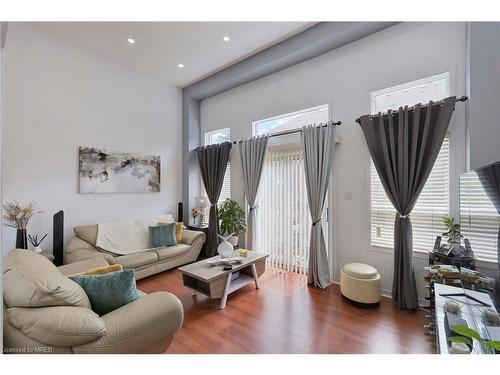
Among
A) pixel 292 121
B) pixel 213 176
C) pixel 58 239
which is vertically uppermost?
pixel 292 121

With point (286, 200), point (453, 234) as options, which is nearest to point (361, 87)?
point (286, 200)

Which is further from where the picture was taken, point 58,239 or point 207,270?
point 58,239

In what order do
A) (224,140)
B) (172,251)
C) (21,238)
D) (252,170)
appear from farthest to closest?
1. (224,140)
2. (252,170)
3. (172,251)
4. (21,238)

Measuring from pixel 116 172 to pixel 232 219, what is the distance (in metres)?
2.18

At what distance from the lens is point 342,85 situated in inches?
117

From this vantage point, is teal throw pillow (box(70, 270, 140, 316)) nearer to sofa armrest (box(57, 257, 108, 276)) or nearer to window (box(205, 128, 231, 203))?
sofa armrest (box(57, 257, 108, 276))

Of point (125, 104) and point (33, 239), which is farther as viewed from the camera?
point (125, 104)

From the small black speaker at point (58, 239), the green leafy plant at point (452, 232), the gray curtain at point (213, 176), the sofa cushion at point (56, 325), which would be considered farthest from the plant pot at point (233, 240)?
the green leafy plant at point (452, 232)

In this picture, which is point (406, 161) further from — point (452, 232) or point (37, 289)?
point (37, 289)

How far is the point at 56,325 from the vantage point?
1.10m

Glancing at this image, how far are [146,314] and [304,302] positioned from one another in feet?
5.87

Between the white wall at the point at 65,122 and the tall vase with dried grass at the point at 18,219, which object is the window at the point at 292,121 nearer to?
the white wall at the point at 65,122

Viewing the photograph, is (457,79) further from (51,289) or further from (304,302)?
(51,289)

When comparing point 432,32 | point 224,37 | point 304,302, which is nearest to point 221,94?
point 224,37
